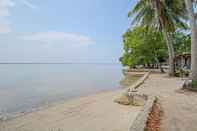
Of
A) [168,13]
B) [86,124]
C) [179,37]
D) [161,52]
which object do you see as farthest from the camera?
[179,37]

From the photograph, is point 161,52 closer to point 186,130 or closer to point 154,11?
point 154,11

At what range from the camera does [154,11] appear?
19.4 metres

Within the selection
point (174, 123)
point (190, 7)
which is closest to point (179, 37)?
point (190, 7)

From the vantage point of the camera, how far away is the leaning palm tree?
18.3m

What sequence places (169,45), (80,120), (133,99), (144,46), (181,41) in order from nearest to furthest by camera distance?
(80,120) < (133,99) < (169,45) < (144,46) < (181,41)

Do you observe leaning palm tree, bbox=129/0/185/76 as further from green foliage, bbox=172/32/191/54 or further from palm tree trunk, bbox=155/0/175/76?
green foliage, bbox=172/32/191/54

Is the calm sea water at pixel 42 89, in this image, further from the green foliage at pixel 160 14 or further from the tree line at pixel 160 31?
the green foliage at pixel 160 14

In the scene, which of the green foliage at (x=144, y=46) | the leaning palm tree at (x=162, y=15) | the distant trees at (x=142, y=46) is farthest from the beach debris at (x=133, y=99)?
the green foliage at (x=144, y=46)

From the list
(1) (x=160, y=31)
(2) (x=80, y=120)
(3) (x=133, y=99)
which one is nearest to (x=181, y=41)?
(1) (x=160, y=31)

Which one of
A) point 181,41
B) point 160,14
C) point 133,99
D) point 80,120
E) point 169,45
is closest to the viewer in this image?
point 80,120

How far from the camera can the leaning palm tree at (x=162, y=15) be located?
1827 cm

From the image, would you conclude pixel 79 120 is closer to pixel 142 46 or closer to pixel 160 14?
pixel 160 14

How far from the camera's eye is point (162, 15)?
60.9ft

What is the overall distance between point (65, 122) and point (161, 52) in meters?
24.3
